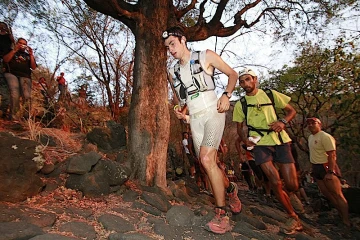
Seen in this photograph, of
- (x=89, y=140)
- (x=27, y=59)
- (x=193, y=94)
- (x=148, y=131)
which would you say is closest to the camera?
(x=193, y=94)

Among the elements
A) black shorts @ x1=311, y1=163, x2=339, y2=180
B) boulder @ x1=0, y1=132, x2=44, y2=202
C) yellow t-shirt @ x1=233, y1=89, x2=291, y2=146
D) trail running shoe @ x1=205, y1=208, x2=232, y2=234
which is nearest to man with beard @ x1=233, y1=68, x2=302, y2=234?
yellow t-shirt @ x1=233, y1=89, x2=291, y2=146

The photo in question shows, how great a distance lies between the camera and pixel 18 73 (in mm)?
5727

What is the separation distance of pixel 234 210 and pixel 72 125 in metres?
6.52

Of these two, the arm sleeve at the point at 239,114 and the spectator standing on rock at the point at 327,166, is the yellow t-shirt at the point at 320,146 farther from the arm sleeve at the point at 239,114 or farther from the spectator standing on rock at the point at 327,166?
the arm sleeve at the point at 239,114

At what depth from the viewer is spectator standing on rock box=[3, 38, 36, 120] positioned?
5.57 meters

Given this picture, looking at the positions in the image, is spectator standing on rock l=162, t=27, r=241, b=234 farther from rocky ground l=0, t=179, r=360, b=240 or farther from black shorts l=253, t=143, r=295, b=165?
black shorts l=253, t=143, r=295, b=165

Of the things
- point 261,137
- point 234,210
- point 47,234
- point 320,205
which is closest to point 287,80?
point 320,205

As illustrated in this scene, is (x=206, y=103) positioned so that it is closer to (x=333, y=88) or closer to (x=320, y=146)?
(x=320, y=146)

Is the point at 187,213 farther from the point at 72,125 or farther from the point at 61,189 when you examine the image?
the point at 72,125

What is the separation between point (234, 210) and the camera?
3.48m

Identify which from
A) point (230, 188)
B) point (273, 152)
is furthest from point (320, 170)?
point (230, 188)

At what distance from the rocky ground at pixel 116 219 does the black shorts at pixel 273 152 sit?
0.92m

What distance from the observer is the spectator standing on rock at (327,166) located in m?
5.07

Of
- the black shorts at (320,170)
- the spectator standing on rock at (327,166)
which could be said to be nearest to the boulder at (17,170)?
the spectator standing on rock at (327,166)
